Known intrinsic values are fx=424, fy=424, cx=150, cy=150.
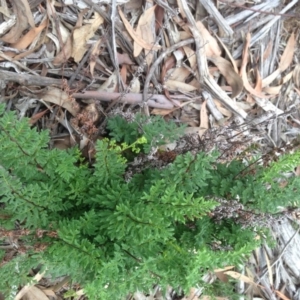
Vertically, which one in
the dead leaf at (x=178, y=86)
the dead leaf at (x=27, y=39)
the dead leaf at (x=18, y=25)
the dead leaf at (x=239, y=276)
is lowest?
the dead leaf at (x=239, y=276)

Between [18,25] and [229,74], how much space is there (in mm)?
1081

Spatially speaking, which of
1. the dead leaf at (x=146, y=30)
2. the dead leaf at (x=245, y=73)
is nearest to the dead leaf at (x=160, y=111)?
the dead leaf at (x=146, y=30)

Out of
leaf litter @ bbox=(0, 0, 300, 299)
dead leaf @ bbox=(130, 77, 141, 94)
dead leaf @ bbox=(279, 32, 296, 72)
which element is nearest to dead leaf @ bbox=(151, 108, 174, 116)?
leaf litter @ bbox=(0, 0, 300, 299)

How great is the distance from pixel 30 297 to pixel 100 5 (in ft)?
4.57

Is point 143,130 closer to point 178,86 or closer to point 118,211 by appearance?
point 118,211

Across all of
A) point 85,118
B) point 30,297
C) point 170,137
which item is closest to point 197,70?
point 170,137

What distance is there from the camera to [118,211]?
4.89 ft

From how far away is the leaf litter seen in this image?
1873 mm

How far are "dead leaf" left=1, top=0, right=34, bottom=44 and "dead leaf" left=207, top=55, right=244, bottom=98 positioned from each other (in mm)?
941

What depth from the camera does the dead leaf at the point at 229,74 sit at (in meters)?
2.23

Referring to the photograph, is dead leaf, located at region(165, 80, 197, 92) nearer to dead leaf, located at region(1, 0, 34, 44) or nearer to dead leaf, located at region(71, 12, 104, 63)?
dead leaf, located at region(71, 12, 104, 63)

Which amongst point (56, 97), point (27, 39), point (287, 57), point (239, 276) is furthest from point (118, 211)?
point (287, 57)

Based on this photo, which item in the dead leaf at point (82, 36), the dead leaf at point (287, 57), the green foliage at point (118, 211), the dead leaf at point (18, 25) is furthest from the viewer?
the dead leaf at point (287, 57)

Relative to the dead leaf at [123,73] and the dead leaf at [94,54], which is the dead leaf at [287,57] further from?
the dead leaf at [94,54]
